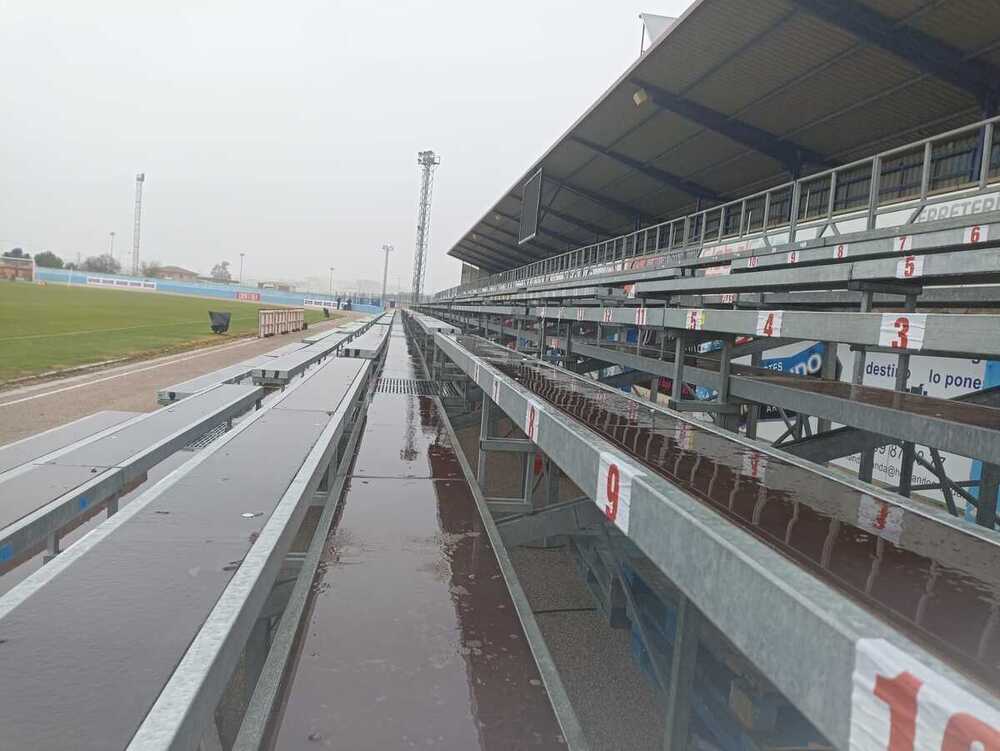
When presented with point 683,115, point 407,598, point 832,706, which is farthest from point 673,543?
point 683,115

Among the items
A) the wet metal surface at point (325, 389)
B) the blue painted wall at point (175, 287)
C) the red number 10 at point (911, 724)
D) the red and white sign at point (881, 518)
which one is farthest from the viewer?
the blue painted wall at point (175, 287)

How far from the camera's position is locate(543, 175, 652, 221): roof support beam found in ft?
62.9

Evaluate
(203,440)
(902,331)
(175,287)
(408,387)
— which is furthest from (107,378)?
(175,287)

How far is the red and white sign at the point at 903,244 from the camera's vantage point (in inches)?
189

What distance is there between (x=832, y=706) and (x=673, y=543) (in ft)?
1.88

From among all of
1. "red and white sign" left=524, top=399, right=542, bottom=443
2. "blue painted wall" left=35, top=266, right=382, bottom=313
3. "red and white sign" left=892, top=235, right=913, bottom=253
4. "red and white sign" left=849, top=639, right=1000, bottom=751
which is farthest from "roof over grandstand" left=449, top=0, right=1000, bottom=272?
"blue painted wall" left=35, top=266, right=382, bottom=313

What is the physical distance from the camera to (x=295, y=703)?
1806 mm

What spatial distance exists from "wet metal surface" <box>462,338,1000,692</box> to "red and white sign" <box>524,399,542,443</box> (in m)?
0.31

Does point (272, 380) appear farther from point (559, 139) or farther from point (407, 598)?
point (559, 139)

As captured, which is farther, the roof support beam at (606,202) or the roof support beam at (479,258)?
the roof support beam at (479,258)

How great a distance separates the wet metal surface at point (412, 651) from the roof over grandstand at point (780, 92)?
819 cm

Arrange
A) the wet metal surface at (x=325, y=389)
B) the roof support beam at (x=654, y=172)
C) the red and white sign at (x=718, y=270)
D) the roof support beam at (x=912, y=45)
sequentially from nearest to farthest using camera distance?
the wet metal surface at (x=325, y=389)
the roof support beam at (x=912, y=45)
the red and white sign at (x=718, y=270)
the roof support beam at (x=654, y=172)

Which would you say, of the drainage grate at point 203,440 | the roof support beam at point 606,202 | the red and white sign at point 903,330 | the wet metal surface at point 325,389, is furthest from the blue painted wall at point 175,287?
the red and white sign at point 903,330

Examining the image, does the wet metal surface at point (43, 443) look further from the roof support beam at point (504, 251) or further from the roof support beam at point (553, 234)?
the roof support beam at point (504, 251)
